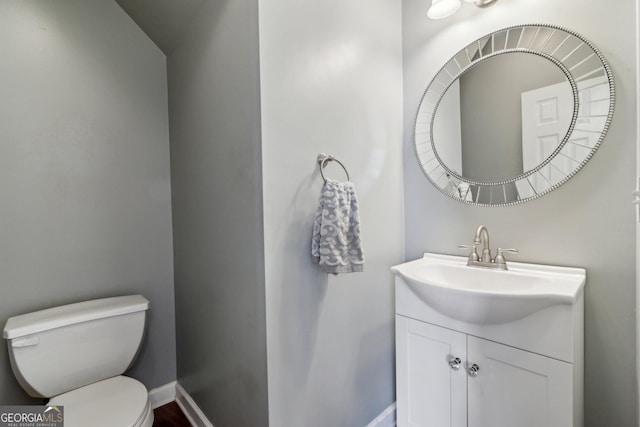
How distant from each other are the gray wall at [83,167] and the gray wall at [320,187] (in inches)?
43.3

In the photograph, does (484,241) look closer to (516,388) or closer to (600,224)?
(600,224)

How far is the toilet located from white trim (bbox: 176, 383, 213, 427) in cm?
35

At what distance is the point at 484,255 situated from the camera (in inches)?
50.0

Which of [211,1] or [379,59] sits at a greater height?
[211,1]

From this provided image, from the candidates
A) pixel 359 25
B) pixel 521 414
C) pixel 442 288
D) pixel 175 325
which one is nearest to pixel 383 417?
pixel 521 414

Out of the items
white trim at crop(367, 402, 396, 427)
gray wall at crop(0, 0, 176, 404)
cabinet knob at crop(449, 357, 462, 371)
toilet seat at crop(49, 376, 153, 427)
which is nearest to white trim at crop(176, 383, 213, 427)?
gray wall at crop(0, 0, 176, 404)

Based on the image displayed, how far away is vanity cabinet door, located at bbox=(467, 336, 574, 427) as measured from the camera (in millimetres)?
887

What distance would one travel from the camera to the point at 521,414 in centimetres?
96

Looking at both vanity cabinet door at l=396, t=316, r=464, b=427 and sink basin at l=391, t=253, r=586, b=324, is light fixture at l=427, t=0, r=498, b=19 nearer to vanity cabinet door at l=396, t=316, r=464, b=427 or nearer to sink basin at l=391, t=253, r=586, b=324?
sink basin at l=391, t=253, r=586, b=324

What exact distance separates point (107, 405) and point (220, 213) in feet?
2.96

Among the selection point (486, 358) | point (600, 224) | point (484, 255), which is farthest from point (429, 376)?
point (600, 224)

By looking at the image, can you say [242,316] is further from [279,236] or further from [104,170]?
[104,170]

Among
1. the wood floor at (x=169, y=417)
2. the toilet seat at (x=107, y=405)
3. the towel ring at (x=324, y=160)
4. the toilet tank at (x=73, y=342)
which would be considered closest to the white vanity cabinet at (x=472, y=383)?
the towel ring at (x=324, y=160)

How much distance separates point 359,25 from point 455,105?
63 centimetres
